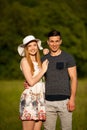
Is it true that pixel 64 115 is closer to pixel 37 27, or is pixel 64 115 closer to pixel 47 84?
pixel 47 84

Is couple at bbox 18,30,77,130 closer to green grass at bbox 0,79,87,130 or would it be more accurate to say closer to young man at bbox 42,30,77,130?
young man at bbox 42,30,77,130

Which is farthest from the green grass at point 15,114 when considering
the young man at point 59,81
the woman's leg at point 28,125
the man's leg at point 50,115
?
the woman's leg at point 28,125

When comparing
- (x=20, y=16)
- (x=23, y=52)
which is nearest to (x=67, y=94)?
(x=23, y=52)

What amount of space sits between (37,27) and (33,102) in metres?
32.5

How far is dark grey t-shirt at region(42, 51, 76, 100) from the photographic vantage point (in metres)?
7.44

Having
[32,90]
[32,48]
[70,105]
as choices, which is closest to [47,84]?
[32,90]

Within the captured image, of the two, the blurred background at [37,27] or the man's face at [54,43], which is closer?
the man's face at [54,43]

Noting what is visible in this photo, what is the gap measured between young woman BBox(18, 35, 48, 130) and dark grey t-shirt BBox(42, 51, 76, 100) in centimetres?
11

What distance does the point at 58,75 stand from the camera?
7445 millimetres

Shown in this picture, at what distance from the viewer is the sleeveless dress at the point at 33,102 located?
7.33 m

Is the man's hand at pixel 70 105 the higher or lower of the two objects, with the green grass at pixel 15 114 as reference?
higher

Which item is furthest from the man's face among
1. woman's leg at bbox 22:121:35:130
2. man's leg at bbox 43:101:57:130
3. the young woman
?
woman's leg at bbox 22:121:35:130

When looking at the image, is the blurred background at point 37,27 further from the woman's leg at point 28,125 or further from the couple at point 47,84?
the woman's leg at point 28,125

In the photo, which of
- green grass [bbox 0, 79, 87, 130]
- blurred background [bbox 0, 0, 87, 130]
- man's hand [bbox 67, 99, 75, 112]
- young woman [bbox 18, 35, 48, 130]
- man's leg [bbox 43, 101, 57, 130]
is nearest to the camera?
young woman [bbox 18, 35, 48, 130]
